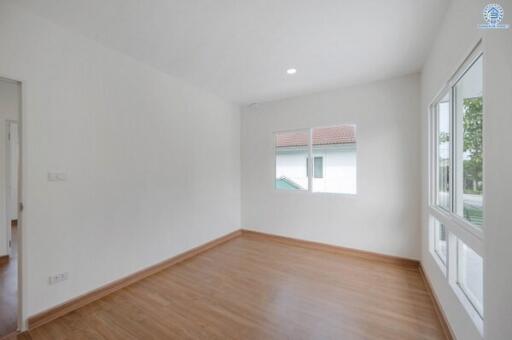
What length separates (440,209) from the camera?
2.20 meters

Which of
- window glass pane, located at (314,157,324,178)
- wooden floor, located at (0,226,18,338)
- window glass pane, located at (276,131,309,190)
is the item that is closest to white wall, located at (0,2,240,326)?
wooden floor, located at (0,226,18,338)

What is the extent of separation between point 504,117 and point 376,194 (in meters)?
2.52

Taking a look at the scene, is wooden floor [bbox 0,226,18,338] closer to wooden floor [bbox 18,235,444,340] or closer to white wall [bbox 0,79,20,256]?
wooden floor [bbox 18,235,444,340]

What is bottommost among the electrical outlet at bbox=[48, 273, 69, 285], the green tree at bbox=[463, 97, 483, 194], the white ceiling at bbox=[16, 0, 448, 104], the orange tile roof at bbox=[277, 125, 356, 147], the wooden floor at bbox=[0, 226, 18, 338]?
the wooden floor at bbox=[0, 226, 18, 338]

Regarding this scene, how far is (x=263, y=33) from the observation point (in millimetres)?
2172

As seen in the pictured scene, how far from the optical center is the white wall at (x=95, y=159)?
1.91 metres

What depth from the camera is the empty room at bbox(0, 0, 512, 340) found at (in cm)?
160

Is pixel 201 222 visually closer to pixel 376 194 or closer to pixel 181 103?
pixel 181 103

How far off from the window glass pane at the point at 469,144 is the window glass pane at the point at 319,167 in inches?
83.7

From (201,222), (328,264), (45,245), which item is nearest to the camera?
(45,245)

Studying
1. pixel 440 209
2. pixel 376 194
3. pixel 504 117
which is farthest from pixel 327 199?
pixel 504 117

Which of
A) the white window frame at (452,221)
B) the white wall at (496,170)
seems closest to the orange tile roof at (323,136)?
the white window frame at (452,221)

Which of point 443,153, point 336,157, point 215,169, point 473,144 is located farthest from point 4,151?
point 443,153

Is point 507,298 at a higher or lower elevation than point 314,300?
higher
